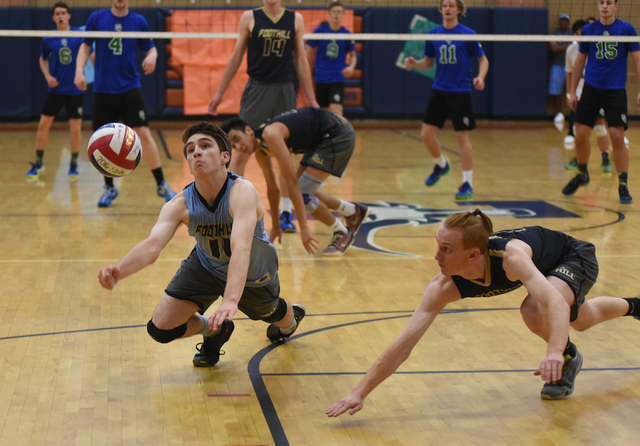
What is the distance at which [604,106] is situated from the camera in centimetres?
768

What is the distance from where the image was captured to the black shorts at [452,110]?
26.8 feet

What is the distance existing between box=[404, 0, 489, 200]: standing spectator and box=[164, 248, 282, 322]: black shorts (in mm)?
4693

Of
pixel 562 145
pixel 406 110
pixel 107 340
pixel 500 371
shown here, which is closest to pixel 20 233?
pixel 107 340

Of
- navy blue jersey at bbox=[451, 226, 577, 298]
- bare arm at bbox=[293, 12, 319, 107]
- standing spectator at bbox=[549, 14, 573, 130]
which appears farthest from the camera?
standing spectator at bbox=[549, 14, 573, 130]

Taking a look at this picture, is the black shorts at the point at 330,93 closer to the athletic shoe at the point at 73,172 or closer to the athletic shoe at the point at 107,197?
the athletic shoe at the point at 73,172

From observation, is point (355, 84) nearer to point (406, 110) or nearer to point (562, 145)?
point (406, 110)

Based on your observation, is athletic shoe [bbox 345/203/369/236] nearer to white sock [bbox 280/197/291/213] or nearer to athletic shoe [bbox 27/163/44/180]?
white sock [bbox 280/197/291/213]

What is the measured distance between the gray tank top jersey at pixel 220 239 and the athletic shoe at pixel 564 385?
1.31 meters

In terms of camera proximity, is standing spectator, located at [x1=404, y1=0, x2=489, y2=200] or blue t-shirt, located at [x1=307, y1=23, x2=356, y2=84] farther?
blue t-shirt, located at [x1=307, y1=23, x2=356, y2=84]

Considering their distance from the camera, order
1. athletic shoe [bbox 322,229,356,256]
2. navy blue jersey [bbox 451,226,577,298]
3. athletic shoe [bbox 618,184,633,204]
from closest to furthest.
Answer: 1. navy blue jersey [bbox 451,226,577,298]
2. athletic shoe [bbox 322,229,356,256]
3. athletic shoe [bbox 618,184,633,204]

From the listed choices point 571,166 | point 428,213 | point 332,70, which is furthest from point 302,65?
point 332,70

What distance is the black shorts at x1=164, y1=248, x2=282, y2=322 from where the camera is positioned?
12.0 ft

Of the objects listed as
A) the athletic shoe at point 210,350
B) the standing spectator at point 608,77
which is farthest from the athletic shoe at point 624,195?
the athletic shoe at point 210,350

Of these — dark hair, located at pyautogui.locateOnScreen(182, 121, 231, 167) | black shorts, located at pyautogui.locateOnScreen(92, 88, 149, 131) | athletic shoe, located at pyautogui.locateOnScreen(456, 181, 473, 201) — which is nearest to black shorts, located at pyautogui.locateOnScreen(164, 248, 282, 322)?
dark hair, located at pyautogui.locateOnScreen(182, 121, 231, 167)
